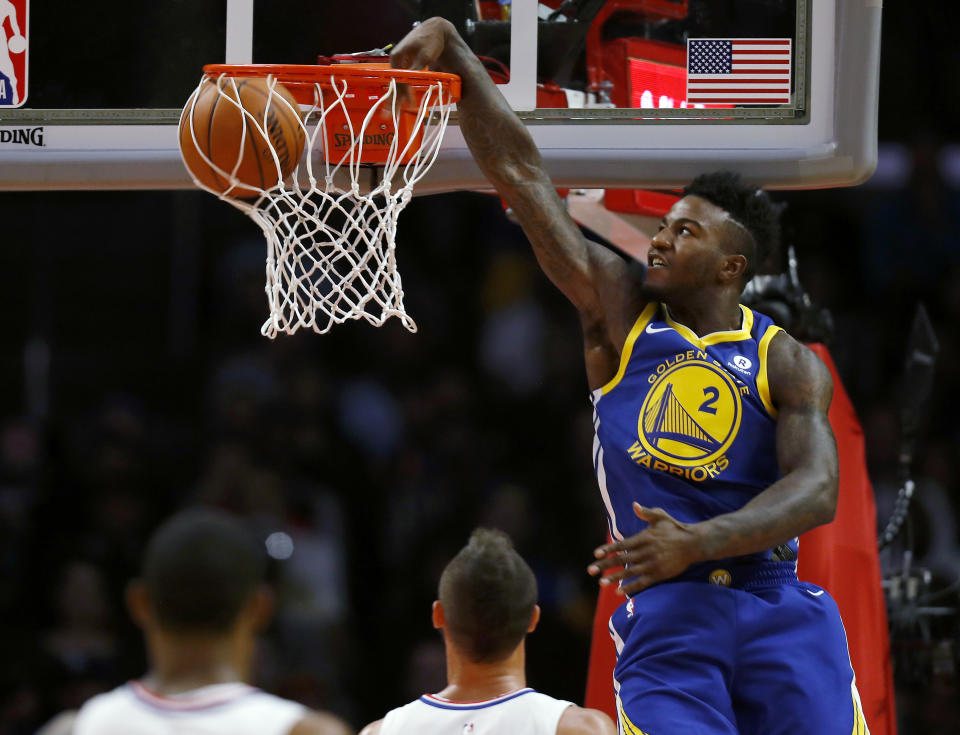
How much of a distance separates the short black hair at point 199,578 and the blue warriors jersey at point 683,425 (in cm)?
132

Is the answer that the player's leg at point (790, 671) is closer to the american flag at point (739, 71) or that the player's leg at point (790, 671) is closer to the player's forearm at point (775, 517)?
the player's forearm at point (775, 517)

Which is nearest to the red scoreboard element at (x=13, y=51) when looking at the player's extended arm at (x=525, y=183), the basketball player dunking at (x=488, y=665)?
the player's extended arm at (x=525, y=183)

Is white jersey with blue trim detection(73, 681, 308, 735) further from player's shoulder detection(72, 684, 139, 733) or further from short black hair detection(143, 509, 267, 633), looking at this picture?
short black hair detection(143, 509, 267, 633)

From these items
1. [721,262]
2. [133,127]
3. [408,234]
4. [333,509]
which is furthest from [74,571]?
[721,262]

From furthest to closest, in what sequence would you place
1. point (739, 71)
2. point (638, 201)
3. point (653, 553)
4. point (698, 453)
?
point (638, 201) → point (739, 71) → point (698, 453) → point (653, 553)

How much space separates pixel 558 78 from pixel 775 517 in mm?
1760

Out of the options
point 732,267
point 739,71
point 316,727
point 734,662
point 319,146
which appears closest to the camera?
point 316,727

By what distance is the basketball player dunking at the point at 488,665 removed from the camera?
125 inches

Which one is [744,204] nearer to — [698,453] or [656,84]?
[656,84]

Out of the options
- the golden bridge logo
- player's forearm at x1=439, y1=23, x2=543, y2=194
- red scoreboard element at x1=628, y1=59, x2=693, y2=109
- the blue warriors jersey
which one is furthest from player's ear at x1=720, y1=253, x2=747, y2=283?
red scoreboard element at x1=628, y1=59, x2=693, y2=109

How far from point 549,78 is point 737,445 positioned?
146cm

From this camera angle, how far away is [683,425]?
3.29 m

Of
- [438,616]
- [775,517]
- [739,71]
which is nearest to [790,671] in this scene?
[775,517]

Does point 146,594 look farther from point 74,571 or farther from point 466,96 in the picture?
point 74,571
